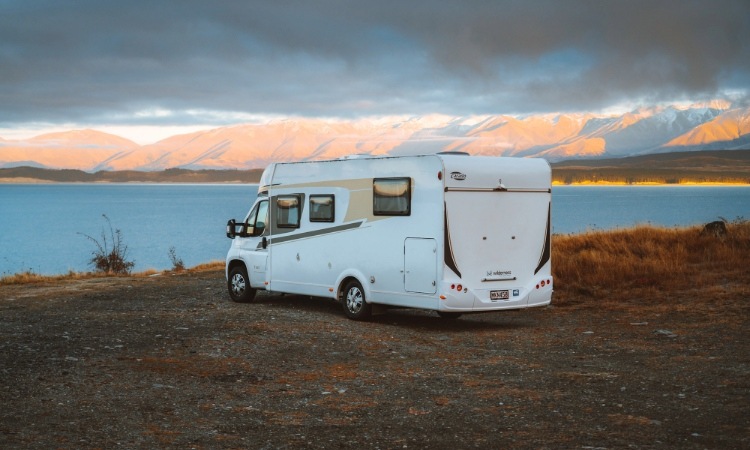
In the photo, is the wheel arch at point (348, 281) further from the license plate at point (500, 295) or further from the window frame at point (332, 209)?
the license plate at point (500, 295)

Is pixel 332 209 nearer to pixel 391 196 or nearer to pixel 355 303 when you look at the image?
pixel 391 196

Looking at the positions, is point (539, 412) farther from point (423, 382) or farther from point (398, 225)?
point (398, 225)

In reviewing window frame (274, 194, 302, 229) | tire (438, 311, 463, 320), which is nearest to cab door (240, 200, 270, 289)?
window frame (274, 194, 302, 229)

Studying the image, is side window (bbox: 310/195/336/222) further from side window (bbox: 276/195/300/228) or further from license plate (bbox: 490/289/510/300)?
license plate (bbox: 490/289/510/300)

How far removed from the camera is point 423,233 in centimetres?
1370

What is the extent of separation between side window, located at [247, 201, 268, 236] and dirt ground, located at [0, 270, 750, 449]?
1.63 meters

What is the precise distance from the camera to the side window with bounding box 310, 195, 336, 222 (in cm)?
1548

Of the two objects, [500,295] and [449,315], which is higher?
[500,295]

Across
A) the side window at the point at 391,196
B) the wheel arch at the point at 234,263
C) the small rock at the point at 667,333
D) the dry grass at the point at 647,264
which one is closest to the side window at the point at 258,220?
the wheel arch at the point at 234,263

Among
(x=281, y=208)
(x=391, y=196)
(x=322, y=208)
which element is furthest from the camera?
(x=281, y=208)

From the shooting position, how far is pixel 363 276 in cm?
1471

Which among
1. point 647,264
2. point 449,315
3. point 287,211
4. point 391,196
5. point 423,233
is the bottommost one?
point 449,315

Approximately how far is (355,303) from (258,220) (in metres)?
3.25

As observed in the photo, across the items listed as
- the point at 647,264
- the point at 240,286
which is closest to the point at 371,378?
the point at 240,286
